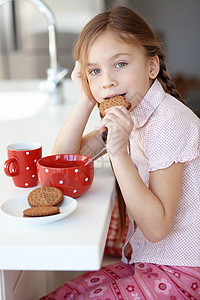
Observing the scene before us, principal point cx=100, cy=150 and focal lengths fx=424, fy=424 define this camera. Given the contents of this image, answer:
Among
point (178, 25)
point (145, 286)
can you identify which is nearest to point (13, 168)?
point (145, 286)

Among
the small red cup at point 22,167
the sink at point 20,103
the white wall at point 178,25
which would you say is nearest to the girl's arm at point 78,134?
the small red cup at point 22,167

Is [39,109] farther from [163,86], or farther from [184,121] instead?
[184,121]

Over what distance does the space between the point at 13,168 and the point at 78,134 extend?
31cm

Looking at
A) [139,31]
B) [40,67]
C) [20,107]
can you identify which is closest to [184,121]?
[139,31]

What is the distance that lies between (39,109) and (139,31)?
1.06m

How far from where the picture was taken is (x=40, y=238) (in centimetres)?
71

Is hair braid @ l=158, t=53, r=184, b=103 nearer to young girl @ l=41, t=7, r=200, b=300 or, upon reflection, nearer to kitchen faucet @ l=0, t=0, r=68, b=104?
young girl @ l=41, t=7, r=200, b=300

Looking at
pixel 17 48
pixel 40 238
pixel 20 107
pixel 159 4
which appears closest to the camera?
pixel 40 238

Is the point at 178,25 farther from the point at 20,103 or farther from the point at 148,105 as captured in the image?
the point at 148,105

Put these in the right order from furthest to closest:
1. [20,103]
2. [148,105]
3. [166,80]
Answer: [20,103]
[166,80]
[148,105]

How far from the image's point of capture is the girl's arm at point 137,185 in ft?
2.89

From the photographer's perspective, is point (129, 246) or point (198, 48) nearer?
point (129, 246)

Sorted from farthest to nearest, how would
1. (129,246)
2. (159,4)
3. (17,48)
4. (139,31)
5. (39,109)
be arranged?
(159,4) → (17,48) → (39,109) → (129,246) → (139,31)

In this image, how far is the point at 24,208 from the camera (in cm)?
82
